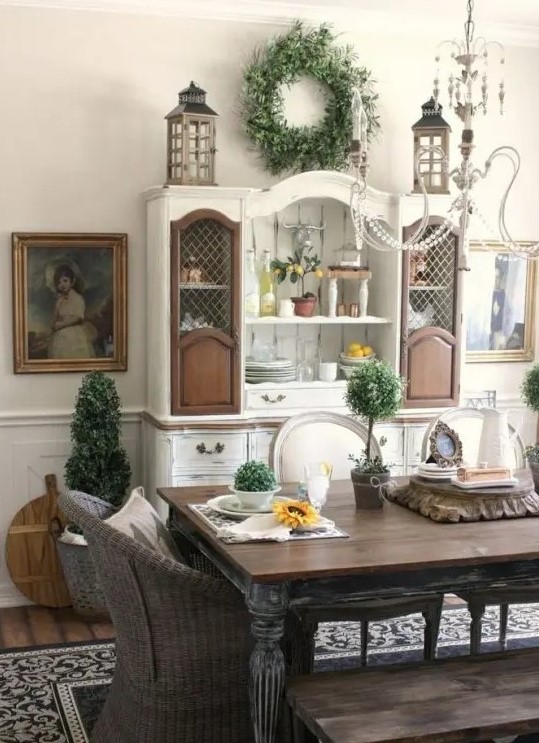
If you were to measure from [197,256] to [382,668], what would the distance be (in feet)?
7.91

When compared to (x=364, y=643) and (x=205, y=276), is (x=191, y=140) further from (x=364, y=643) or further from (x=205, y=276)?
(x=364, y=643)

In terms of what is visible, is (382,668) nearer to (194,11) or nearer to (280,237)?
(280,237)

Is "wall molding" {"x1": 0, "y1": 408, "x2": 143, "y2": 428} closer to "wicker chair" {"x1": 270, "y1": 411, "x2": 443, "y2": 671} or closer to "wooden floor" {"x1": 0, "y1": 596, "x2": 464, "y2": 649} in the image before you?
"wooden floor" {"x1": 0, "y1": 596, "x2": 464, "y2": 649}

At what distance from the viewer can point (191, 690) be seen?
3.08 meters

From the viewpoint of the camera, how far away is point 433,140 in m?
5.17

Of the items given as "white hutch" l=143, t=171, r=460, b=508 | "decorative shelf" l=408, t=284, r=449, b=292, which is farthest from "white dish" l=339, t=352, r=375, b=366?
"decorative shelf" l=408, t=284, r=449, b=292

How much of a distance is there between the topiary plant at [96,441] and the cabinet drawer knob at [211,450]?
40cm

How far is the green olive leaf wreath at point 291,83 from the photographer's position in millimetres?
5016

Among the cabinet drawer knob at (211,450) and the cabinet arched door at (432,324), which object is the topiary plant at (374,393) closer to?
the cabinet drawer knob at (211,450)

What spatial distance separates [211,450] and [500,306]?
1911 mm

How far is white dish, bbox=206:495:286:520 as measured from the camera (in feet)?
11.1

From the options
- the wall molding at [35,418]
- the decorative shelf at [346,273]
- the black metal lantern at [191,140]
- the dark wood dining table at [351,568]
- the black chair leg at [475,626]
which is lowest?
the black chair leg at [475,626]

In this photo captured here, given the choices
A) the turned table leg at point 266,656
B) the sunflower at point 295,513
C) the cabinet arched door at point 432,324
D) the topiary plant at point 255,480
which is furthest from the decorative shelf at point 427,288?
the turned table leg at point 266,656

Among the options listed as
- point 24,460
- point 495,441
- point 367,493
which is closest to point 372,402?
point 367,493
